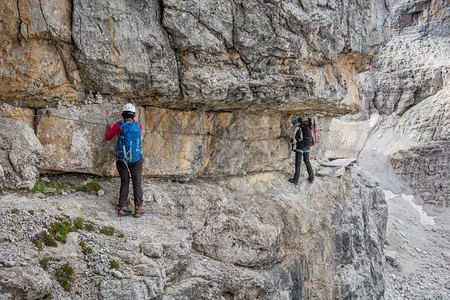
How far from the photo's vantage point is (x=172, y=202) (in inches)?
375

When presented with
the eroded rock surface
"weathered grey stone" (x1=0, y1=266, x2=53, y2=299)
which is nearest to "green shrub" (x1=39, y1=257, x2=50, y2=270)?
the eroded rock surface

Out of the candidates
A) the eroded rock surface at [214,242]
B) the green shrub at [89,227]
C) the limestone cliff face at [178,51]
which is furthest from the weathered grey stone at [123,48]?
the green shrub at [89,227]

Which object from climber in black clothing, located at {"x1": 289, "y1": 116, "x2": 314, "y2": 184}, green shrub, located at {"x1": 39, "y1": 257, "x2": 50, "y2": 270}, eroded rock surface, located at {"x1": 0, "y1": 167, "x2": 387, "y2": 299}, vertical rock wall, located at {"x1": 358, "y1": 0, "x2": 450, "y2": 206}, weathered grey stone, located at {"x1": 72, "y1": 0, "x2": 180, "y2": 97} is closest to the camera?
green shrub, located at {"x1": 39, "y1": 257, "x2": 50, "y2": 270}

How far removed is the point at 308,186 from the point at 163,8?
9183mm

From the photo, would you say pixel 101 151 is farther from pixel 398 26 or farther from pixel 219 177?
pixel 398 26

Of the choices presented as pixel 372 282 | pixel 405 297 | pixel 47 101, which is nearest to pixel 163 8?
pixel 47 101

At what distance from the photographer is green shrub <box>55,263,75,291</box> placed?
5.93 m

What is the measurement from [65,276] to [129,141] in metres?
3.42

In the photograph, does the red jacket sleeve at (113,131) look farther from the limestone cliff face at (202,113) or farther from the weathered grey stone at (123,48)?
the weathered grey stone at (123,48)

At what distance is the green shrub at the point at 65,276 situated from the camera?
5934mm

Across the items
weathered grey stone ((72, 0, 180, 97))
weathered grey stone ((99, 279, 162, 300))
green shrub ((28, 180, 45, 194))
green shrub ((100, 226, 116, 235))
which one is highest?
weathered grey stone ((72, 0, 180, 97))

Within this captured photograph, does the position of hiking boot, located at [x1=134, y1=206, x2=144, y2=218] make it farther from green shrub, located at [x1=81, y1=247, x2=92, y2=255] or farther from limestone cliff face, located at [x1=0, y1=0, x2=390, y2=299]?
green shrub, located at [x1=81, y1=247, x2=92, y2=255]

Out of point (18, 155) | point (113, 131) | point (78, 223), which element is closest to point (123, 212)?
point (78, 223)

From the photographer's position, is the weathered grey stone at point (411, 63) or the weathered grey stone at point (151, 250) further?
the weathered grey stone at point (411, 63)
